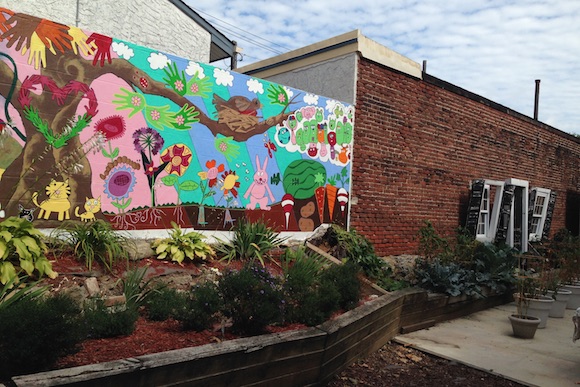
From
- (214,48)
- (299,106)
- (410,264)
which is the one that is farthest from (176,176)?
(214,48)

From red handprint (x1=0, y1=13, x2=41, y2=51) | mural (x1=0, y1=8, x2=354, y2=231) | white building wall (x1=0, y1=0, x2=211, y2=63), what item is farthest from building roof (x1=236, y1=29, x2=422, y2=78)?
red handprint (x1=0, y1=13, x2=41, y2=51)

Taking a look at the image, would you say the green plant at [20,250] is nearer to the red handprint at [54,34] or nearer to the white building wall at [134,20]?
the red handprint at [54,34]

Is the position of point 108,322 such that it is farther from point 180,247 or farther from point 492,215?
point 492,215

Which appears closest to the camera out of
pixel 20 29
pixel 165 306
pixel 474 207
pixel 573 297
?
pixel 165 306

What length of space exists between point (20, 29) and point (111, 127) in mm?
1379

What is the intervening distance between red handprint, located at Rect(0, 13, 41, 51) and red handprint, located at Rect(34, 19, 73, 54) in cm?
6

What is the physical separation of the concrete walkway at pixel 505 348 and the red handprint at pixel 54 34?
5.48 meters

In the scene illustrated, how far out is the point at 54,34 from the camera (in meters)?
5.14

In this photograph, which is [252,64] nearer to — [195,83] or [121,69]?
[195,83]

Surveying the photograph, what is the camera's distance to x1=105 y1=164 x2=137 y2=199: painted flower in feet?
18.3

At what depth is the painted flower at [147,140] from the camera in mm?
5809

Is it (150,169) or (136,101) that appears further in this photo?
(150,169)

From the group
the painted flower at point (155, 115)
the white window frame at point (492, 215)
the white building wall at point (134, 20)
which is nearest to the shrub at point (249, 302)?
the painted flower at point (155, 115)

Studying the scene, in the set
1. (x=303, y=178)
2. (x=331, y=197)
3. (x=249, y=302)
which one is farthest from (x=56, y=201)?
(x=331, y=197)
